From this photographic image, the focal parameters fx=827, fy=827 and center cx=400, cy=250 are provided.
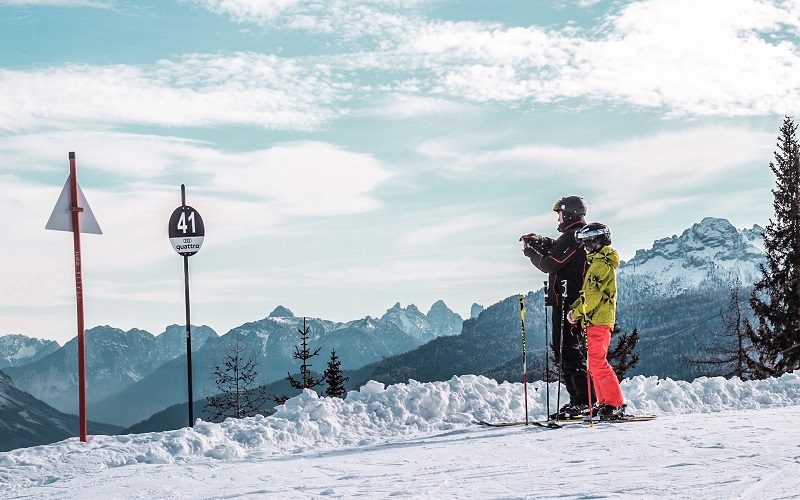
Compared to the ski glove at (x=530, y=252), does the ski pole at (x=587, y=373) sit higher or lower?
lower

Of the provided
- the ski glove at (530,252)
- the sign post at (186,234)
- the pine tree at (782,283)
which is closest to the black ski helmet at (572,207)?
the ski glove at (530,252)

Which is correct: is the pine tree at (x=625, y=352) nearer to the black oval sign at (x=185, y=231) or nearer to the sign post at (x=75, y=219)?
the black oval sign at (x=185, y=231)

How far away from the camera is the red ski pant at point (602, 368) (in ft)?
35.6

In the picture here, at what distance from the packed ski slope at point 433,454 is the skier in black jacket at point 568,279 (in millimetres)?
976

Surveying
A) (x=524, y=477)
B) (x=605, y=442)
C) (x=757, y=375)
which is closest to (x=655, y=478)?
(x=524, y=477)

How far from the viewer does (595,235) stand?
11.0 metres

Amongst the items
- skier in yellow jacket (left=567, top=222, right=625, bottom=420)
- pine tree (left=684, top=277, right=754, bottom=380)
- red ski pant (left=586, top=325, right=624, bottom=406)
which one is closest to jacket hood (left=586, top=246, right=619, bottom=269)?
skier in yellow jacket (left=567, top=222, right=625, bottom=420)

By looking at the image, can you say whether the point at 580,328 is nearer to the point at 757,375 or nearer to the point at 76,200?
the point at 76,200

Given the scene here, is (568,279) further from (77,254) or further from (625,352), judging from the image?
(625,352)

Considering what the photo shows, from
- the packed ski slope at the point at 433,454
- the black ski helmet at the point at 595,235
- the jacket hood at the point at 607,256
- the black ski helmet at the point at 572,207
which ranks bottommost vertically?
the packed ski slope at the point at 433,454

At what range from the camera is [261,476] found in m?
8.16

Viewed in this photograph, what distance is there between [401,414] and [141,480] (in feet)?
16.4

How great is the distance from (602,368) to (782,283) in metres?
32.2

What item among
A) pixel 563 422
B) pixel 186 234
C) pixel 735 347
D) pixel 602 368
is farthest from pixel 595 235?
pixel 735 347
